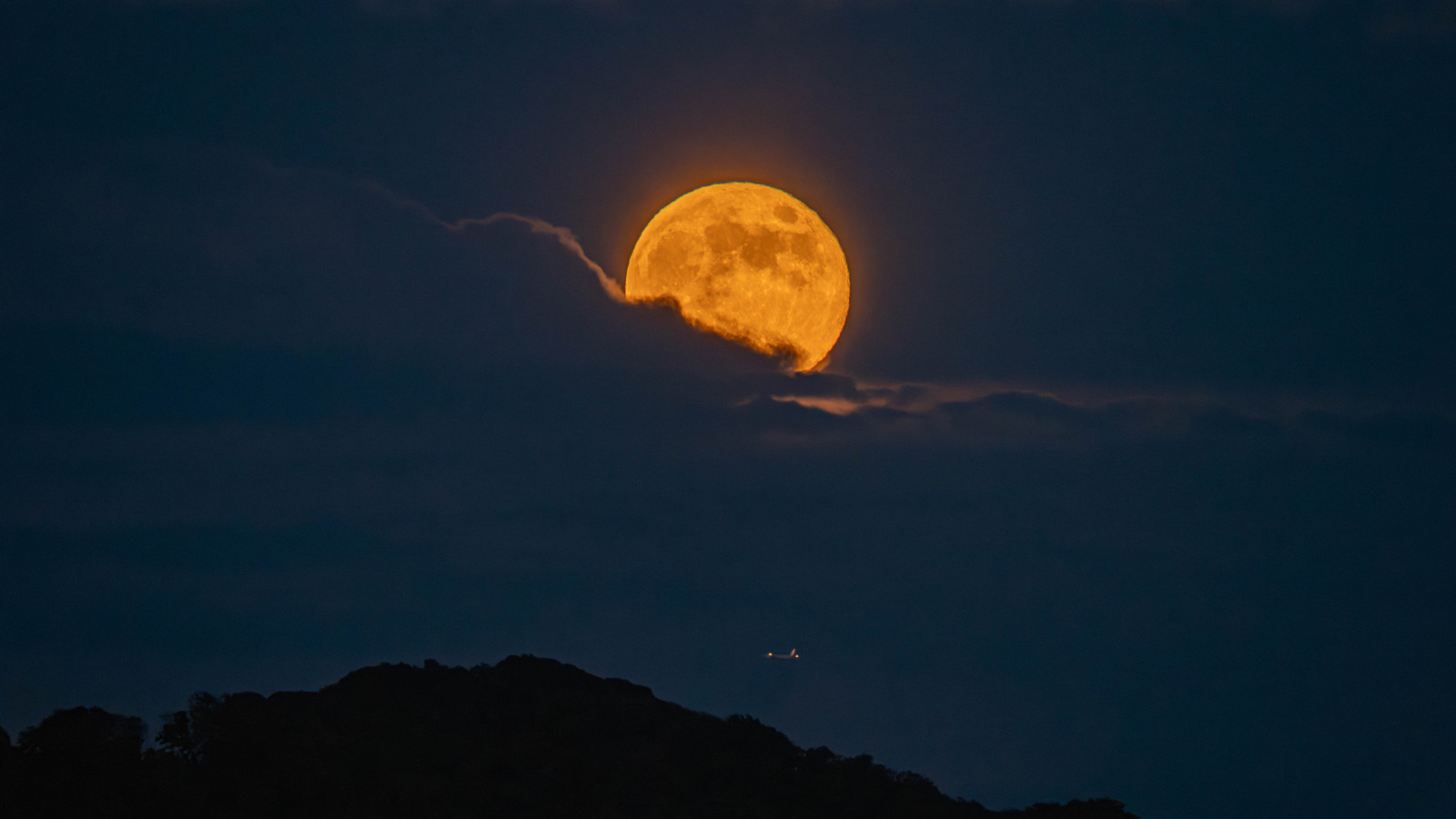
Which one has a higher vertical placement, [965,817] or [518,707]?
[518,707]

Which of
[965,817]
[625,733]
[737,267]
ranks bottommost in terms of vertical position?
[965,817]

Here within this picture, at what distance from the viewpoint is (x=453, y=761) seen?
254 ft

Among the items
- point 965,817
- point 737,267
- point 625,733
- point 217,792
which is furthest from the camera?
point 625,733

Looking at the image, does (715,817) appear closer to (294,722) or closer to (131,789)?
(294,722)

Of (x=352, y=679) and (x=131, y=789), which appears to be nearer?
(x=131, y=789)

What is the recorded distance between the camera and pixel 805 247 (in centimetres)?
7750

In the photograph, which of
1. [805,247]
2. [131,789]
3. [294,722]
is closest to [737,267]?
[805,247]

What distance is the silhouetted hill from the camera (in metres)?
66.8

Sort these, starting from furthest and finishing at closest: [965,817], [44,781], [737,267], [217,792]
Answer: [965,817] < [737,267] < [217,792] < [44,781]

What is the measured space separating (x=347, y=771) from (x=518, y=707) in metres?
19.8

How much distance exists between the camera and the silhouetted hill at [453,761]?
6681 centimetres

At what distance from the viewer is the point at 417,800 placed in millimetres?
70625

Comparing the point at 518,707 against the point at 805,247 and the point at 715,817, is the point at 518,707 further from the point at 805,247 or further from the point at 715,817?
the point at 805,247

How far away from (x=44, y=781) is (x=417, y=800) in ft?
62.5
